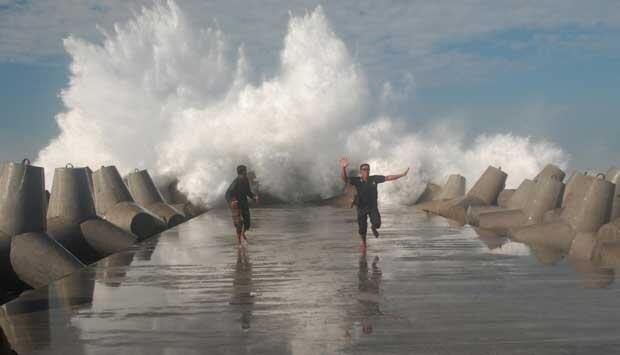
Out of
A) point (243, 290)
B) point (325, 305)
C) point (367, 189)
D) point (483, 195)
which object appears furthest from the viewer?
point (483, 195)

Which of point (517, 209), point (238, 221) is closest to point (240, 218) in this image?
point (238, 221)

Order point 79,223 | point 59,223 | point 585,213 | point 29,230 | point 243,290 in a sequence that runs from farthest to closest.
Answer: point 79,223 < point 59,223 < point 585,213 < point 29,230 < point 243,290

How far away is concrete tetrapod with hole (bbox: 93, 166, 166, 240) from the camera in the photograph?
18297mm

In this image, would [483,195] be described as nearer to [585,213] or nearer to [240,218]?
[585,213]

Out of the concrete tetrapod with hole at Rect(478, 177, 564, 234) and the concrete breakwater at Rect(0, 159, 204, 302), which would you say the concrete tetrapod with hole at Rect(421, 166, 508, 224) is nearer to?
the concrete tetrapod with hole at Rect(478, 177, 564, 234)

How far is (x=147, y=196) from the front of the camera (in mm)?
23203

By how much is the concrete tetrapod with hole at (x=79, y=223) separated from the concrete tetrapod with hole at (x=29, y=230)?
169cm

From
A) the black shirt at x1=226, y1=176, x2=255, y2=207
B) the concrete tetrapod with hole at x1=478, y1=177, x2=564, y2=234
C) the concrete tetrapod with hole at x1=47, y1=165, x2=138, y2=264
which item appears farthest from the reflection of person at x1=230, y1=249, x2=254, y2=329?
the concrete tetrapod with hole at x1=478, y1=177, x2=564, y2=234

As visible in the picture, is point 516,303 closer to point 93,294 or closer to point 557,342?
point 557,342

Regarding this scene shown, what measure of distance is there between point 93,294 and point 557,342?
489 cm

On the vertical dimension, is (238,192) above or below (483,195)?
above

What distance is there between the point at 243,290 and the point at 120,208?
10.1 m

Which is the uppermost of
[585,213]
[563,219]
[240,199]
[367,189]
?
[367,189]

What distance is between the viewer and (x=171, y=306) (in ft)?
27.0
